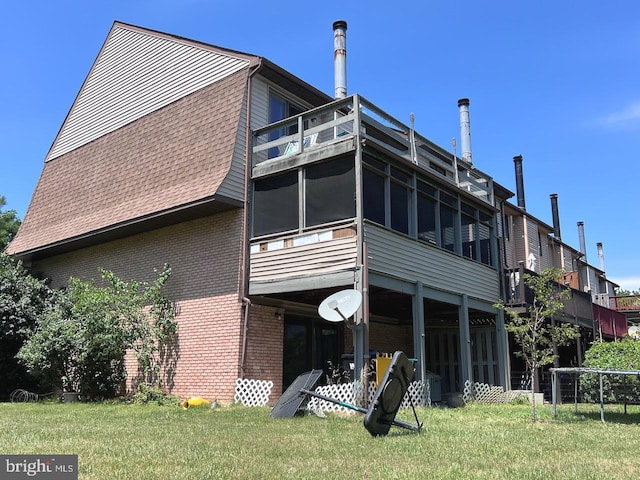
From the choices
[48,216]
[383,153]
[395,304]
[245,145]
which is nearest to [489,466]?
[383,153]

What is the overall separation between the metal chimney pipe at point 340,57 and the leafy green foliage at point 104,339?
732 centimetres

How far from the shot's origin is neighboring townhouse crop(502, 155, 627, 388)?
1827cm

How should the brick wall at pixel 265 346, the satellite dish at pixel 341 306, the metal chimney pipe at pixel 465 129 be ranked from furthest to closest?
the metal chimney pipe at pixel 465 129 < the brick wall at pixel 265 346 < the satellite dish at pixel 341 306

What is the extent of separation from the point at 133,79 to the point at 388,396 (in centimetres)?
1445

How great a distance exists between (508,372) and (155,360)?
32.8ft

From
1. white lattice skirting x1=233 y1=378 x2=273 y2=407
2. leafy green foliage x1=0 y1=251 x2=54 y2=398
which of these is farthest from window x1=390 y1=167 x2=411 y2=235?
leafy green foliage x1=0 y1=251 x2=54 y2=398

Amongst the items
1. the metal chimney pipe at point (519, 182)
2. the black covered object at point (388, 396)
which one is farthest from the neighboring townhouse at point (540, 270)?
the black covered object at point (388, 396)

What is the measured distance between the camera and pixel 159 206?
14844 mm

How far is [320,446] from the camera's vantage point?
7211 mm

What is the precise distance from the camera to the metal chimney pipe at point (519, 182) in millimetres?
26859

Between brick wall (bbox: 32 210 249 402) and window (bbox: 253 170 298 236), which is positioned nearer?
brick wall (bbox: 32 210 249 402)

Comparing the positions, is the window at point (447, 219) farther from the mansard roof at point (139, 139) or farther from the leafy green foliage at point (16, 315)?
the leafy green foliage at point (16, 315)

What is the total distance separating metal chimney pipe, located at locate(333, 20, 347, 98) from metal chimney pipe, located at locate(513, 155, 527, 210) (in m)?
12.8

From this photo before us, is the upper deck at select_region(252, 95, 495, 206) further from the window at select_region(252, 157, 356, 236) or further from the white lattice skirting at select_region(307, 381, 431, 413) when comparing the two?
the white lattice skirting at select_region(307, 381, 431, 413)
